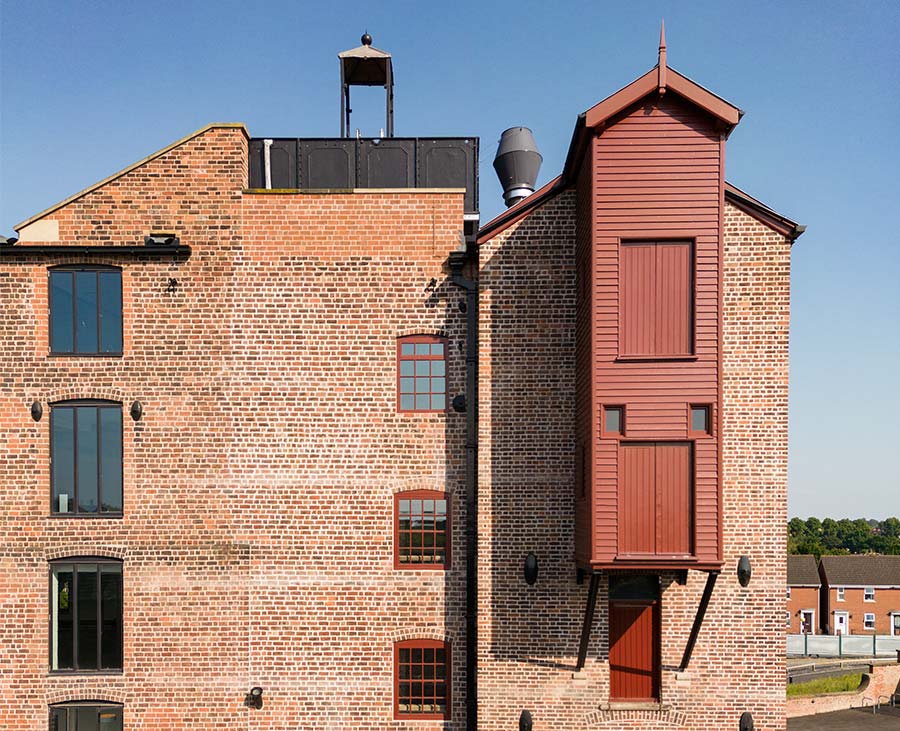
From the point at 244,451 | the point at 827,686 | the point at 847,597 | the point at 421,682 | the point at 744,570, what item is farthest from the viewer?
the point at 847,597

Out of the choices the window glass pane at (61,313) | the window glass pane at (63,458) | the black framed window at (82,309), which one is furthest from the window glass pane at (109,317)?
the window glass pane at (63,458)

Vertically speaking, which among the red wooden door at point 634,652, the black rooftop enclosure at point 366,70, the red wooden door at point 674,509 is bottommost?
the red wooden door at point 634,652

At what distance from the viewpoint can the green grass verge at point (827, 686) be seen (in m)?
35.1

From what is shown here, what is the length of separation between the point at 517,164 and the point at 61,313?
432 inches

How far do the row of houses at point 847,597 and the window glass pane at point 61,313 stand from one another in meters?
59.8

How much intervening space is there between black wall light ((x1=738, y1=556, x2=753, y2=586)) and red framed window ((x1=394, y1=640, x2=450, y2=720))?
567 centimetres

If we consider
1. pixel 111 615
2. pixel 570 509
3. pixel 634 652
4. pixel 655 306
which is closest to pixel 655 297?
pixel 655 306

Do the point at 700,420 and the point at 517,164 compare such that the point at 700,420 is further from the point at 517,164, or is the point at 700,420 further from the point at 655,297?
the point at 517,164

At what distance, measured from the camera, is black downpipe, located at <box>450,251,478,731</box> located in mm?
12567

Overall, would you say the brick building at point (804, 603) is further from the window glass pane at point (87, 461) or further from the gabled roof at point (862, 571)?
the window glass pane at point (87, 461)

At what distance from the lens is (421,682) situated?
499 inches

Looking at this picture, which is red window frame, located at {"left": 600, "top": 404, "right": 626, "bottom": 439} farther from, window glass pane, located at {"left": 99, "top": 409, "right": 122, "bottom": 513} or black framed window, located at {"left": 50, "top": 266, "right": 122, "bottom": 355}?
black framed window, located at {"left": 50, "top": 266, "right": 122, "bottom": 355}

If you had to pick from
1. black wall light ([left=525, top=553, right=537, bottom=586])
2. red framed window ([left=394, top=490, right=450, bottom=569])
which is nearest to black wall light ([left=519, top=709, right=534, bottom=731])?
black wall light ([left=525, top=553, right=537, bottom=586])

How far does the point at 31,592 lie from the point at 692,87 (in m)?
→ 15.5
